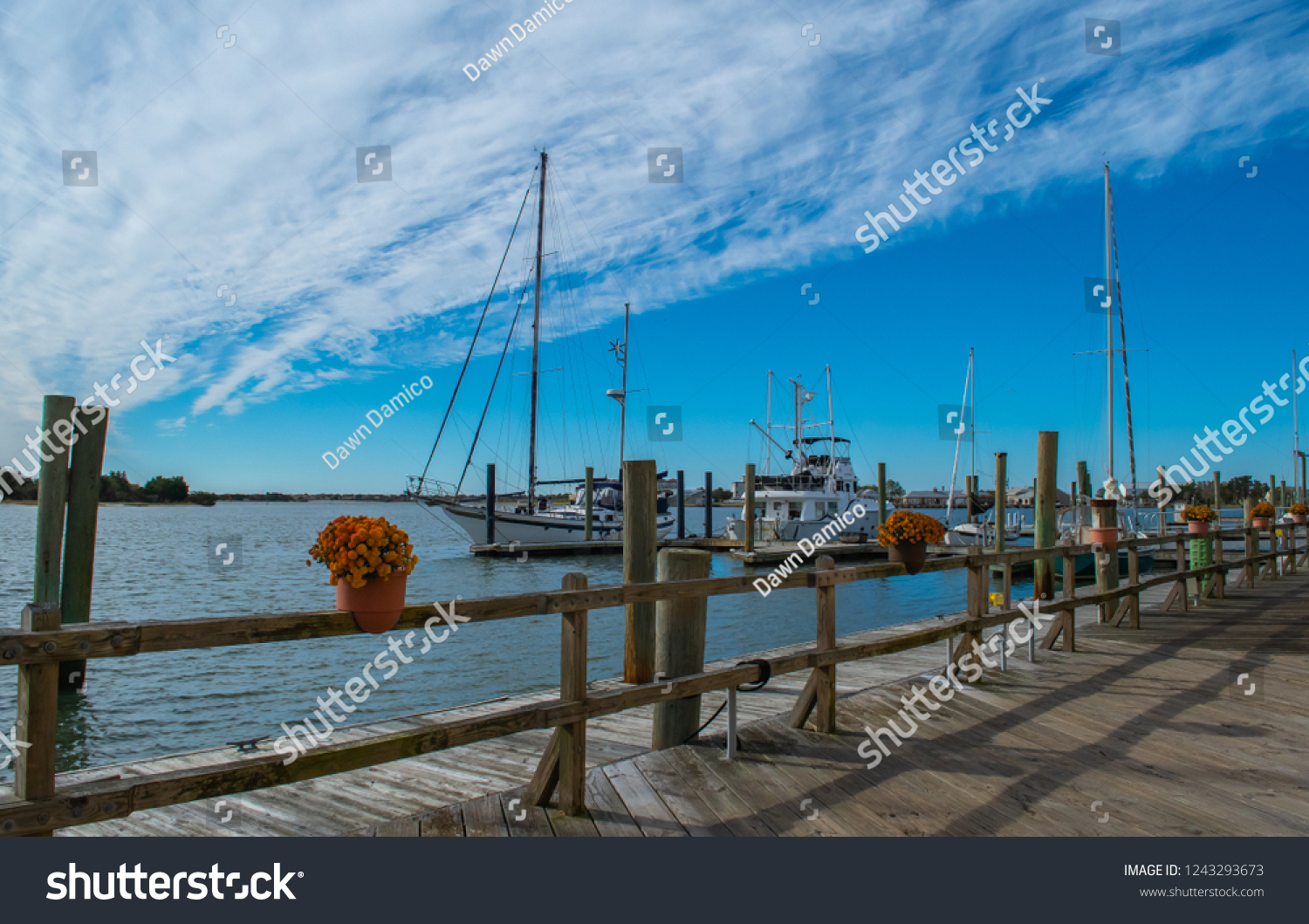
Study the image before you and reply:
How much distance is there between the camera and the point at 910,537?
556 centimetres

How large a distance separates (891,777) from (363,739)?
258 centimetres

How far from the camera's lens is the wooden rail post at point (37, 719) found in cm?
234

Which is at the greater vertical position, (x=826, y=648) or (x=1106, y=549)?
(x=1106, y=549)

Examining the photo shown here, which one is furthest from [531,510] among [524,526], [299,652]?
[299,652]

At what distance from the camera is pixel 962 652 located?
6301mm

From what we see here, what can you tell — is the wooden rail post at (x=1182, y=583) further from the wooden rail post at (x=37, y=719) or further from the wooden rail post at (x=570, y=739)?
the wooden rail post at (x=37, y=719)

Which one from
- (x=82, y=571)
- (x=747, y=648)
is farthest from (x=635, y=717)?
(x=747, y=648)

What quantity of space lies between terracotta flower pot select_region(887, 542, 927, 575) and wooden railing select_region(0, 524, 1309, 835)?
61mm

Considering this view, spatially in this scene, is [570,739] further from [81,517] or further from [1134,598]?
[1134,598]

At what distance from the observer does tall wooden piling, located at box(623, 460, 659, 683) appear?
473cm

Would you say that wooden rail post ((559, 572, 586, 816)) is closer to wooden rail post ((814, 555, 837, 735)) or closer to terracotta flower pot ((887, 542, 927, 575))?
wooden rail post ((814, 555, 837, 735))

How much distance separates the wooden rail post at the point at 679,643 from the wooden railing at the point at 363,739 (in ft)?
1.16

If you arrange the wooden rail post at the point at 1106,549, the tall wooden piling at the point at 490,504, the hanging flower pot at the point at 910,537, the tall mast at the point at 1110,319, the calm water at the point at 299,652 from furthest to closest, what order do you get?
the tall wooden piling at the point at 490,504, the tall mast at the point at 1110,319, the calm water at the point at 299,652, the wooden rail post at the point at 1106,549, the hanging flower pot at the point at 910,537

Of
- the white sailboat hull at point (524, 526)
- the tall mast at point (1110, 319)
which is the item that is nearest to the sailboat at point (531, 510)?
the white sailboat hull at point (524, 526)
